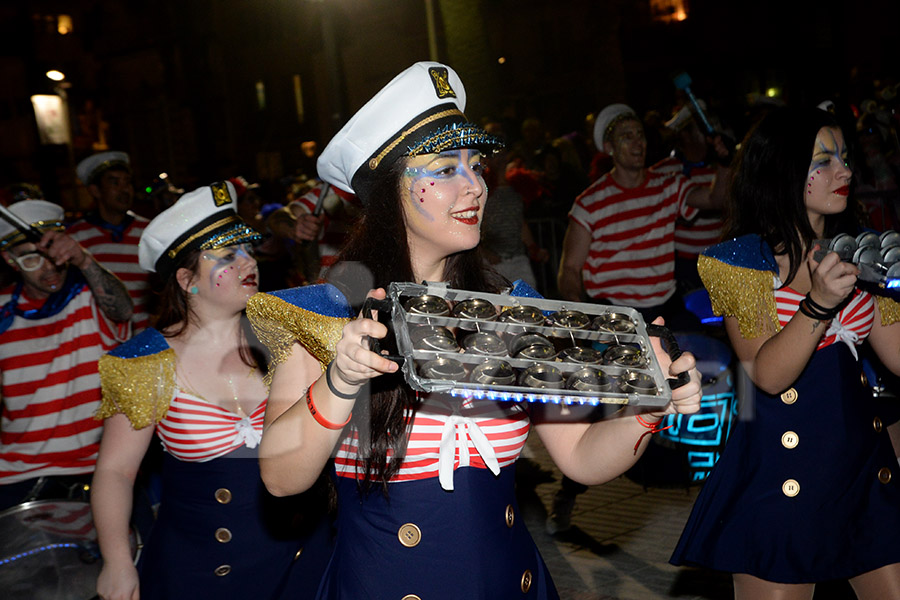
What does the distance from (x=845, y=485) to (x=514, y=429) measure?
1.44 m

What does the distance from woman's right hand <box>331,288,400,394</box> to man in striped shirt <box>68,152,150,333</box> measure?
17.3 ft

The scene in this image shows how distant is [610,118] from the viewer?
685cm

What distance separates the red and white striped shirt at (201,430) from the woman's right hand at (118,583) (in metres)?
0.43

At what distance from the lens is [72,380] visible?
4.40m

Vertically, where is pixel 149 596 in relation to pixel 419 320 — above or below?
below

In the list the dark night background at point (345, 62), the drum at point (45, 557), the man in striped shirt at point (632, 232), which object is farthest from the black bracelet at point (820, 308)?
the dark night background at point (345, 62)

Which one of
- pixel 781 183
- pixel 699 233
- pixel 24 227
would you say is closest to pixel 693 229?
pixel 699 233

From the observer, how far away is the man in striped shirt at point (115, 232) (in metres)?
6.80

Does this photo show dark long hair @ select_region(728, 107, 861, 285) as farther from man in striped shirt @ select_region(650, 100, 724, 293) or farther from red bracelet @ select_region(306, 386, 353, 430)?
man in striped shirt @ select_region(650, 100, 724, 293)

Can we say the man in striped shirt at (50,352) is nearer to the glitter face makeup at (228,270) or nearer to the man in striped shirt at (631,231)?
the glitter face makeup at (228,270)

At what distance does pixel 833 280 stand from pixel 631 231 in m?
3.65

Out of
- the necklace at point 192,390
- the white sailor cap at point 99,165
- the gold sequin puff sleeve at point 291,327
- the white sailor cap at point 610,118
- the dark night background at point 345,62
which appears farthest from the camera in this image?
the dark night background at point 345,62

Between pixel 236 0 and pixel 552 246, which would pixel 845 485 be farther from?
pixel 236 0

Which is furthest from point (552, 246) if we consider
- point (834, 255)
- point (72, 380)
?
point (834, 255)
